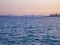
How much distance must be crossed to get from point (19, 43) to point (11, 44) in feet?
2.68

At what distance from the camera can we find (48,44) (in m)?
18.0

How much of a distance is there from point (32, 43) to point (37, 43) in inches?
19.1

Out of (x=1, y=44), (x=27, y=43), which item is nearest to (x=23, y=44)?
(x=27, y=43)

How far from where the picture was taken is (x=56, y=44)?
18047 millimetres

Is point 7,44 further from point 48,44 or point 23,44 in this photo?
point 48,44

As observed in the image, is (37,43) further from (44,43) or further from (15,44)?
(15,44)

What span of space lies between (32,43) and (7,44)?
238 cm

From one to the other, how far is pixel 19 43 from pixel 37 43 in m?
1.73

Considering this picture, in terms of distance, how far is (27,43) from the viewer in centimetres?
1839

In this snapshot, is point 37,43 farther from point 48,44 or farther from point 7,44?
point 7,44

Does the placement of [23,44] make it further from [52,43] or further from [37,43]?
[52,43]

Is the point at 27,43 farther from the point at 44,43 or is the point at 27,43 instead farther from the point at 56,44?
the point at 56,44

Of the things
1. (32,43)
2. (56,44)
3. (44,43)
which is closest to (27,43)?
(32,43)

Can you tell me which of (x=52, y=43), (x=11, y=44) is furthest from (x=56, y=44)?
(x=11, y=44)
